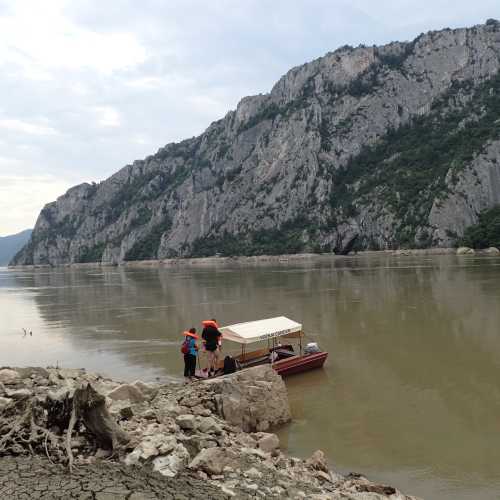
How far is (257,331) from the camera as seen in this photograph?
1939 cm

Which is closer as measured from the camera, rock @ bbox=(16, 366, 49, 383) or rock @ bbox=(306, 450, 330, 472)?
rock @ bbox=(306, 450, 330, 472)

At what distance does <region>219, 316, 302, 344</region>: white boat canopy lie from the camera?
18.9 meters

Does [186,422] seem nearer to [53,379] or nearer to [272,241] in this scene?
[53,379]

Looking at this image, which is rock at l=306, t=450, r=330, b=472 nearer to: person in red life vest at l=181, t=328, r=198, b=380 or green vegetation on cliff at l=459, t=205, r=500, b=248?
→ person in red life vest at l=181, t=328, r=198, b=380

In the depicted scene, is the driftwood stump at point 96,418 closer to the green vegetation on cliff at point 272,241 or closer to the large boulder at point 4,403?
the large boulder at point 4,403

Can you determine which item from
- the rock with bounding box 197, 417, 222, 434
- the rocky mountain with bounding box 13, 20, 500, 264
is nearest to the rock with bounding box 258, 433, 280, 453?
the rock with bounding box 197, 417, 222, 434

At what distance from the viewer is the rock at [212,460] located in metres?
8.16

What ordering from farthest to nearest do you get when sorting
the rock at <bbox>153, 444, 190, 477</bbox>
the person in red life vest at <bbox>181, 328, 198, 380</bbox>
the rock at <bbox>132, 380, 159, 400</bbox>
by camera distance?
the person in red life vest at <bbox>181, 328, 198, 380</bbox> < the rock at <bbox>132, 380, 159, 400</bbox> < the rock at <bbox>153, 444, 190, 477</bbox>

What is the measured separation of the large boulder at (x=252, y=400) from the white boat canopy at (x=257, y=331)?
456cm

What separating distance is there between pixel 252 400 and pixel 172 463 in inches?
219

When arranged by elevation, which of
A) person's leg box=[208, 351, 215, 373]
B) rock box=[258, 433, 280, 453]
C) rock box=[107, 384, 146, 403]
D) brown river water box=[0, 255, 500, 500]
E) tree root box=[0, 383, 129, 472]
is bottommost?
brown river water box=[0, 255, 500, 500]

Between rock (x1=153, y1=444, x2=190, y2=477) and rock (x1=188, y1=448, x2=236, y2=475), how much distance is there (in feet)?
0.54

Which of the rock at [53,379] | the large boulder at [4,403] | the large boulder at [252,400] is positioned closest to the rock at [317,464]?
the large boulder at [252,400]

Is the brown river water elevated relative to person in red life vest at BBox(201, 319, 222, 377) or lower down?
lower down
